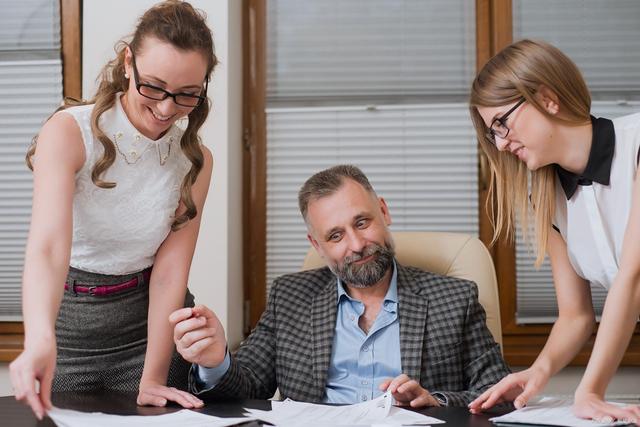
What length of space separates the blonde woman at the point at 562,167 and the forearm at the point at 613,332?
0.09 m

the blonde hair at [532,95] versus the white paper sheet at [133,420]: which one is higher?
the blonde hair at [532,95]

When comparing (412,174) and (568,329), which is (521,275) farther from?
(568,329)

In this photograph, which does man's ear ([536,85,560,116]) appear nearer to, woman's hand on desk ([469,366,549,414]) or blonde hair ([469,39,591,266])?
blonde hair ([469,39,591,266])

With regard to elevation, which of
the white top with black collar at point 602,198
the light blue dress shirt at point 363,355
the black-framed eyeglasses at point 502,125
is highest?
the black-framed eyeglasses at point 502,125

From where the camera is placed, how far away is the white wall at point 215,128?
108 inches

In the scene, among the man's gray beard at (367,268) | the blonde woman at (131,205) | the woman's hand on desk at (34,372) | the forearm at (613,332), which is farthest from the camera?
the man's gray beard at (367,268)

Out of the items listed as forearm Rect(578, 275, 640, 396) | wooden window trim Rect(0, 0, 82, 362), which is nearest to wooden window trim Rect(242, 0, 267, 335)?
wooden window trim Rect(0, 0, 82, 362)

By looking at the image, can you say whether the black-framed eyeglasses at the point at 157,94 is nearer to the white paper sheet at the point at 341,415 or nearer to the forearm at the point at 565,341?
the white paper sheet at the point at 341,415

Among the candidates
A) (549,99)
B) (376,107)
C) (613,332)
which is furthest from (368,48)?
(613,332)

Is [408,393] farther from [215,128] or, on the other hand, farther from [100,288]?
[215,128]

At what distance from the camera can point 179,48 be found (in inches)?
59.1

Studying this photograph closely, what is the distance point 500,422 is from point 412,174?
174 cm

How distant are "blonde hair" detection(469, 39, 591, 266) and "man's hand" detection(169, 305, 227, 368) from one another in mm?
728

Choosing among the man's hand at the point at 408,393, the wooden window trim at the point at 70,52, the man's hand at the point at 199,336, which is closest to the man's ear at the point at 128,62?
the man's hand at the point at 199,336
